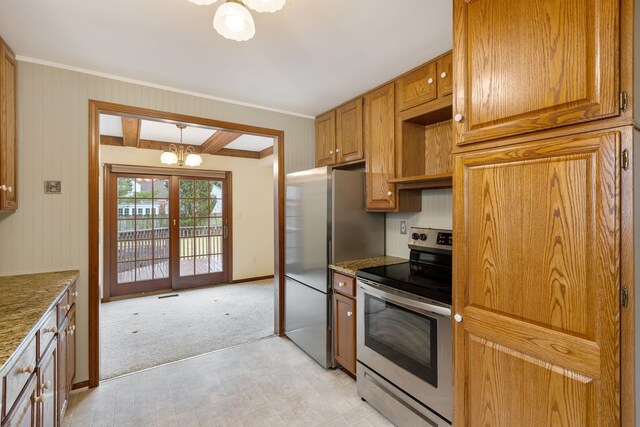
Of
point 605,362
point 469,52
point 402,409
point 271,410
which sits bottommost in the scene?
point 271,410

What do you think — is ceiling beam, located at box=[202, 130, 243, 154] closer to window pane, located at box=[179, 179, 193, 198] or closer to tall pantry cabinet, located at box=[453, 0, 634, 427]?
window pane, located at box=[179, 179, 193, 198]

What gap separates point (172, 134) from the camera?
4.37 meters

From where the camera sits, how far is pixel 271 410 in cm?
204

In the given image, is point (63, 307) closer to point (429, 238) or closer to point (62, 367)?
point (62, 367)

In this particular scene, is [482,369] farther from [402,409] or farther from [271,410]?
[271,410]

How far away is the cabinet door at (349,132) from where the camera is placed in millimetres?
2740

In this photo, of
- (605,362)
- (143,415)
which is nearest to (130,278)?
(143,415)

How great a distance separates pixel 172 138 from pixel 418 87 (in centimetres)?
389

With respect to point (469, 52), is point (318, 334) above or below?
below

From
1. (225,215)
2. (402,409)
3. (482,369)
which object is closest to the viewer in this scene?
(482,369)

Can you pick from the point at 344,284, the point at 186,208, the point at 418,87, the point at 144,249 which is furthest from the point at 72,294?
the point at 186,208

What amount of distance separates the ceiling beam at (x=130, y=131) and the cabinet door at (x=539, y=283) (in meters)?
3.36

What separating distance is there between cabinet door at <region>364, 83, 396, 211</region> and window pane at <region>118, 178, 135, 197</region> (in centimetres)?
396

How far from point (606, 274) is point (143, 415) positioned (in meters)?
2.58
